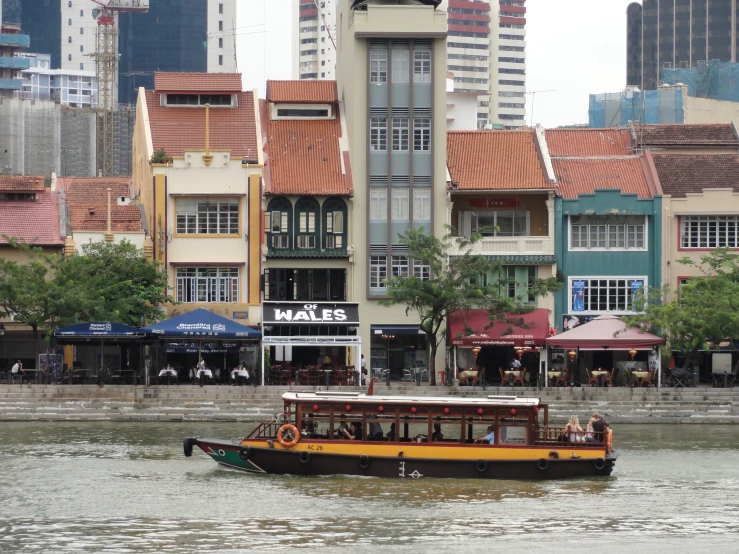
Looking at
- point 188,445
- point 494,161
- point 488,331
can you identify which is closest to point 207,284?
point 488,331

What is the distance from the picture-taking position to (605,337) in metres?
65.0

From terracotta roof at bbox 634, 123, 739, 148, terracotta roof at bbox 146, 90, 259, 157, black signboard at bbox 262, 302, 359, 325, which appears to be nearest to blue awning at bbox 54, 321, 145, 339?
black signboard at bbox 262, 302, 359, 325

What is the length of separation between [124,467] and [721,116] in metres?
64.4

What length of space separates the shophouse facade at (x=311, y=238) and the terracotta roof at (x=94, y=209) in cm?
624

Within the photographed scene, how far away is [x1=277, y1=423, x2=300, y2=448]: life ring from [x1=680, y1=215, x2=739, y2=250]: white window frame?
1295 inches

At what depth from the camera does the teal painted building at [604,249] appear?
72.1m

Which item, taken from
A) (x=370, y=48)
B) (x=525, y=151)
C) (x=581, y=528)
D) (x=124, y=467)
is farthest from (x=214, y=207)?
(x=581, y=528)

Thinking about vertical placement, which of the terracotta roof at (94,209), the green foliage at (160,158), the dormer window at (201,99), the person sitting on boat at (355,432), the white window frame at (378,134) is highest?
the dormer window at (201,99)

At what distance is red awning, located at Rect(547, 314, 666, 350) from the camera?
64.9 m

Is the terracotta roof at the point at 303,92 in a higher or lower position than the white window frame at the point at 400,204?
higher

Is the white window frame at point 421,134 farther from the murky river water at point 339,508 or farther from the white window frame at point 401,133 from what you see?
the murky river water at point 339,508

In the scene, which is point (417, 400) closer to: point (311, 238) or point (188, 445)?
point (188, 445)

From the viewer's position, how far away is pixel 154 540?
1361 inches

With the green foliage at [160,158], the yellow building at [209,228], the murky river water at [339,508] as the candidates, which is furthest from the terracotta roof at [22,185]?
the murky river water at [339,508]
